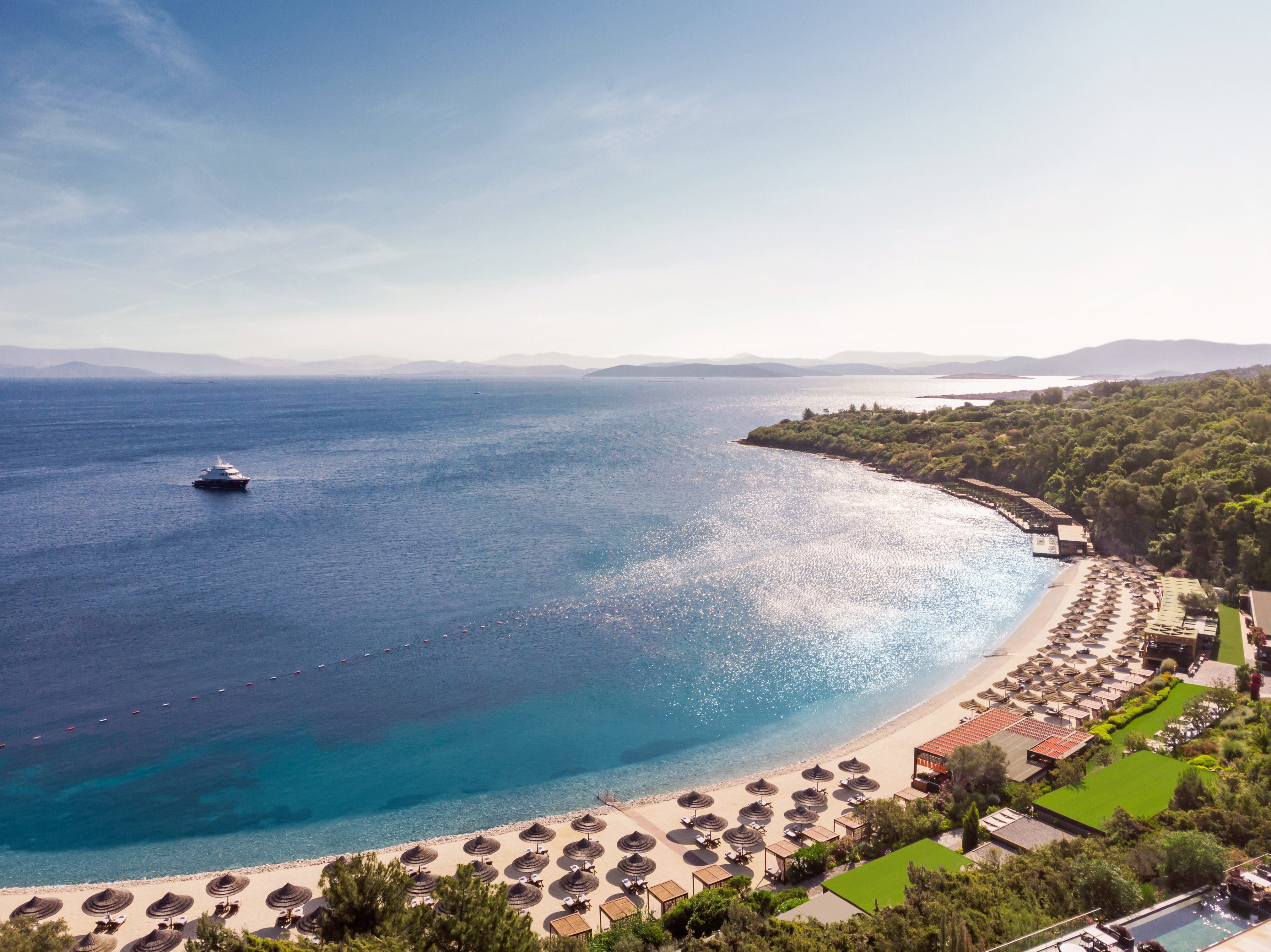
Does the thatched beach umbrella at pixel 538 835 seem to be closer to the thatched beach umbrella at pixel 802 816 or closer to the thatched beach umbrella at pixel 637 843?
the thatched beach umbrella at pixel 637 843

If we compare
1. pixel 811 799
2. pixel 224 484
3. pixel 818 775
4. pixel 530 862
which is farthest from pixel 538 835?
pixel 224 484

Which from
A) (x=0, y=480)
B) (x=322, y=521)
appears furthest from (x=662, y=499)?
(x=0, y=480)

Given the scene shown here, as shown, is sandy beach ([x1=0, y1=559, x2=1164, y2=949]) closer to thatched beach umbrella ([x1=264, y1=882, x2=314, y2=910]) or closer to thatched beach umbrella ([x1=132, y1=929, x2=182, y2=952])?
thatched beach umbrella ([x1=264, y1=882, x2=314, y2=910])

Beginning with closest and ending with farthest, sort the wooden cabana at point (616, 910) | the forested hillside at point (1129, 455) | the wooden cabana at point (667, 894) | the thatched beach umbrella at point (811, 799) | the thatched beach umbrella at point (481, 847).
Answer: the wooden cabana at point (616, 910), the wooden cabana at point (667, 894), the thatched beach umbrella at point (481, 847), the thatched beach umbrella at point (811, 799), the forested hillside at point (1129, 455)

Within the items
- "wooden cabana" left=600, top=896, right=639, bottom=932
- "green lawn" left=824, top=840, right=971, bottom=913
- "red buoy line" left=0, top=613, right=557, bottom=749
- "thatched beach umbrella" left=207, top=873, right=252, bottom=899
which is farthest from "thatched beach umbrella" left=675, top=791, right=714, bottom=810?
"red buoy line" left=0, top=613, right=557, bottom=749

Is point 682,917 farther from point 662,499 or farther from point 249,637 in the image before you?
point 662,499

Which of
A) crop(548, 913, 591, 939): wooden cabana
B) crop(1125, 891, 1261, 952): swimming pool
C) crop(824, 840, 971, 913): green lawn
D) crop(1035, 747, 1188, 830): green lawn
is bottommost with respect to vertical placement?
crop(548, 913, 591, 939): wooden cabana

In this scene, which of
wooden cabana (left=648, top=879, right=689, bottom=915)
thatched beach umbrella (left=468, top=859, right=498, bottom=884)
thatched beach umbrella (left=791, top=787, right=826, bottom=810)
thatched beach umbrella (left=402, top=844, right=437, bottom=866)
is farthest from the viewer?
thatched beach umbrella (left=791, top=787, right=826, bottom=810)

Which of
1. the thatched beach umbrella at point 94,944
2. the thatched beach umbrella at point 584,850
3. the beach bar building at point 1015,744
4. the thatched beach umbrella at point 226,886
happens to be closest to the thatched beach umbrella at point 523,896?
the thatched beach umbrella at point 584,850
